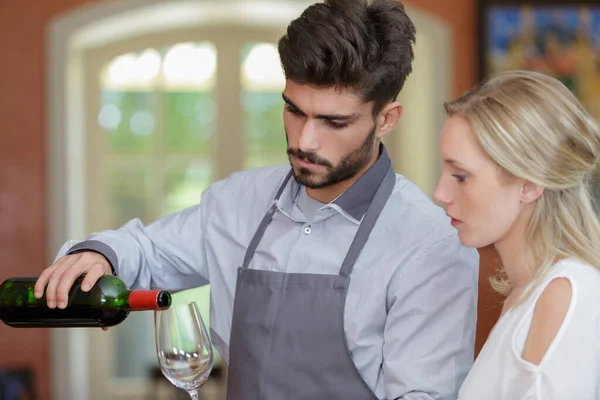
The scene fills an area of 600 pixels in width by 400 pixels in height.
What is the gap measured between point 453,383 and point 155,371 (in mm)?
3906

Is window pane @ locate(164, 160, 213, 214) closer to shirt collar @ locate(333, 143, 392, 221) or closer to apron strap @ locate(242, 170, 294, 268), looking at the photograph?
apron strap @ locate(242, 170, 294, 268)

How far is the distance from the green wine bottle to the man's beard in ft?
1.31

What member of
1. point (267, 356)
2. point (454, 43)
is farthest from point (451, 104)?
point (454, 43)

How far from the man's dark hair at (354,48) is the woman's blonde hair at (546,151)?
0.27 m

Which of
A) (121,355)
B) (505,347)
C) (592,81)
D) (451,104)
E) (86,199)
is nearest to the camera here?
(505,347)

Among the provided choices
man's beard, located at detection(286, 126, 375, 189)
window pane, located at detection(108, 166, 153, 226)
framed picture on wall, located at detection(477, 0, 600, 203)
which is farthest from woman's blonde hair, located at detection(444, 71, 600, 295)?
window pane, located at detection(108, 166, 153, 226)

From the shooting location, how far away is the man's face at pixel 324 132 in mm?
1713

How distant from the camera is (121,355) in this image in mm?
5617

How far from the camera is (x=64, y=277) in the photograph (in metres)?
1.59

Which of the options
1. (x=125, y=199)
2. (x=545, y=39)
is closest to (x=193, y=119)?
(x=125, y=199)

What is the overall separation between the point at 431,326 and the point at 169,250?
66 cm

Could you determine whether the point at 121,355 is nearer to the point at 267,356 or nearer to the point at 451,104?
the point at 267,356

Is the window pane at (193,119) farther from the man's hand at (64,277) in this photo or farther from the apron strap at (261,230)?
the man's hand at (64,277)

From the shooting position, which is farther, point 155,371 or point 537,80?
point 155,371
